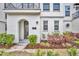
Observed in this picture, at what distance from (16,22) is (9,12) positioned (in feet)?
0.64

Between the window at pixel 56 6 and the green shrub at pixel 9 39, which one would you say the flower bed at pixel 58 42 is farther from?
the window at pixel 56 6

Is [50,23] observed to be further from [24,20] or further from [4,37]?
[4,37]

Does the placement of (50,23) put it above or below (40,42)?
above

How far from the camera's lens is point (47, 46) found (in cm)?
356

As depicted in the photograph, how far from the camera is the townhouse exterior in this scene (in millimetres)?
3463

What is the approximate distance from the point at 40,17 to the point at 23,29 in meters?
0.33

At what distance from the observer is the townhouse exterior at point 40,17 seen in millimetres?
3463

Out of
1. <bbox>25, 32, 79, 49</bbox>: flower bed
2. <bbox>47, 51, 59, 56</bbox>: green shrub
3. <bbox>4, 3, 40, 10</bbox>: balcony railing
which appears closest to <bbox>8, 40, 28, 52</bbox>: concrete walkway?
<bbox>25, 32, 79, 49</bbox>: flower bed

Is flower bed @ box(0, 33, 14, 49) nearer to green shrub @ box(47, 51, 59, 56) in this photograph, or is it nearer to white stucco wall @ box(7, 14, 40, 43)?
white stucco wall @ box(7, 14, 40, 43)

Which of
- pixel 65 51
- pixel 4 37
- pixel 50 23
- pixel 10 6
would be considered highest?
pixel 10 6

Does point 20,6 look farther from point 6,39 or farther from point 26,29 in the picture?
point 6,39

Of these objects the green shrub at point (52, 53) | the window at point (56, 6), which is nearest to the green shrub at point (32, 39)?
the green shrub at point (52, 53)

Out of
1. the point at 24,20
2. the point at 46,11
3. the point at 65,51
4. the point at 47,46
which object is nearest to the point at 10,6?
the point at 24,20

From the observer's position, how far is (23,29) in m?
3.51
